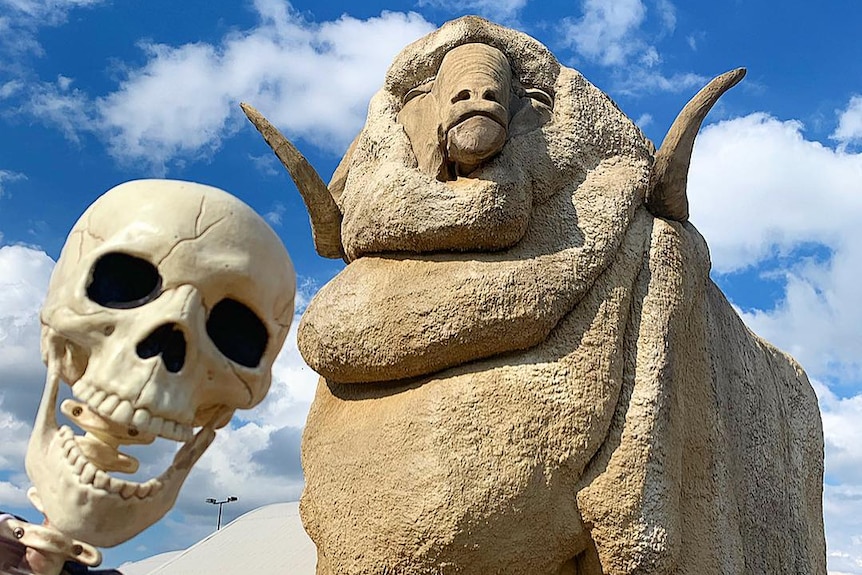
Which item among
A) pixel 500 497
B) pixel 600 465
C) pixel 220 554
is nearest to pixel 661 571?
pixel 600 465

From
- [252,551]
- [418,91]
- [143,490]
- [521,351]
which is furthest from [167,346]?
[252,551]

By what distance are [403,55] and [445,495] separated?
1856 millimetres

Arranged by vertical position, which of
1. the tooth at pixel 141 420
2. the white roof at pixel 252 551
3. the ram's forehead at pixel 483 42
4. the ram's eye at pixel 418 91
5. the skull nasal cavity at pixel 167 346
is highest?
the white roof at pixel 252 551

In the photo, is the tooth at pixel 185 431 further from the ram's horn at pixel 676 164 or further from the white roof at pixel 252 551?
the white roof at pixel 252 551

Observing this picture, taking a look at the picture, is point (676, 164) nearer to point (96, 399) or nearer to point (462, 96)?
point (462, 96)

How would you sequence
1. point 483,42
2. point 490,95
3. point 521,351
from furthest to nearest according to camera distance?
point 483,42
point 490,95
point 521,351

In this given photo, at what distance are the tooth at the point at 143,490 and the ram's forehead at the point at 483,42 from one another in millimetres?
2442

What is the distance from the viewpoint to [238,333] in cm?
167

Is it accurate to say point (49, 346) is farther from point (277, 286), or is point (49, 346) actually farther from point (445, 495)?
point (445, 495)

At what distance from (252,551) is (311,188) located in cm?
1132

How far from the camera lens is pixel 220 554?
46.4ft

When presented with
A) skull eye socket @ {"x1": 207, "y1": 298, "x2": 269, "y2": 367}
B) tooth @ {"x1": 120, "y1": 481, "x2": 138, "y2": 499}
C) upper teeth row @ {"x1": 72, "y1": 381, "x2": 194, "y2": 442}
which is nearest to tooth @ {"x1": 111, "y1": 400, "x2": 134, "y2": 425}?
upper teeth row @ {"x1": 72, "y1": 381, "x2": 194, "y2": 442}

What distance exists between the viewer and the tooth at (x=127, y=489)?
4.89 feet

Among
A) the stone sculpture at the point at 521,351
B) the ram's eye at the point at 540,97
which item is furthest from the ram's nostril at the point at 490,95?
the ram's eye at the point at 540,97
